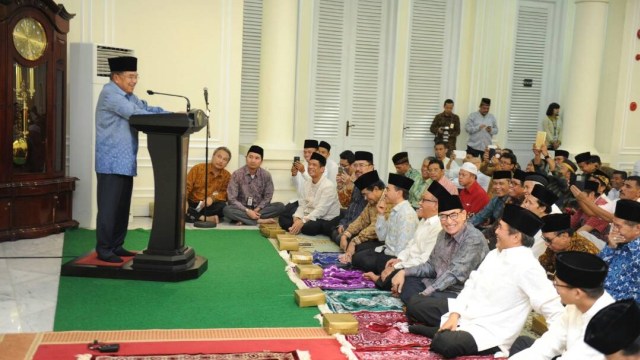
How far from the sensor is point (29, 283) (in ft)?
15.6

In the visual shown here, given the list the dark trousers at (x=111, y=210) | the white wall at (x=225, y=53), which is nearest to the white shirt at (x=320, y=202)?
the white wall at (x=225, y=53)

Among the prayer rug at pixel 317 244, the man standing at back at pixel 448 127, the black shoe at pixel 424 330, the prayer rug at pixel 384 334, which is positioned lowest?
the prayer rug at pixel 317 244

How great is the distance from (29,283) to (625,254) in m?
3.87

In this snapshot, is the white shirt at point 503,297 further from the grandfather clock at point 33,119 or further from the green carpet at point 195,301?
the grandfather clock at point 33,119

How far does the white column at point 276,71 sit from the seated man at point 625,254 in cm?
479

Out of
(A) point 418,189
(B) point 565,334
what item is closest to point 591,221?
(A) point 418,189

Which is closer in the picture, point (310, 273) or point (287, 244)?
point (310, 273)

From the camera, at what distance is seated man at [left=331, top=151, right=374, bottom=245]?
631cm

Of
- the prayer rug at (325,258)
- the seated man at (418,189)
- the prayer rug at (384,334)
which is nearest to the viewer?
the prayer rug at (384,334)

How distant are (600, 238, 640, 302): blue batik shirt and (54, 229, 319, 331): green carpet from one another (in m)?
1.71

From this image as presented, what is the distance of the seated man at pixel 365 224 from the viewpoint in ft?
18.4

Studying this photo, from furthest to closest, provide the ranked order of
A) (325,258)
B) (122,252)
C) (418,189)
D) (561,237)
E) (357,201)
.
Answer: (418,189), (357,201), (325,258), (122,252), (561,237)

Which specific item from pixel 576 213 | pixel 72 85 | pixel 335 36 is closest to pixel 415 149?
pixel 335 36

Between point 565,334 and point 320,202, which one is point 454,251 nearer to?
point 565,334
